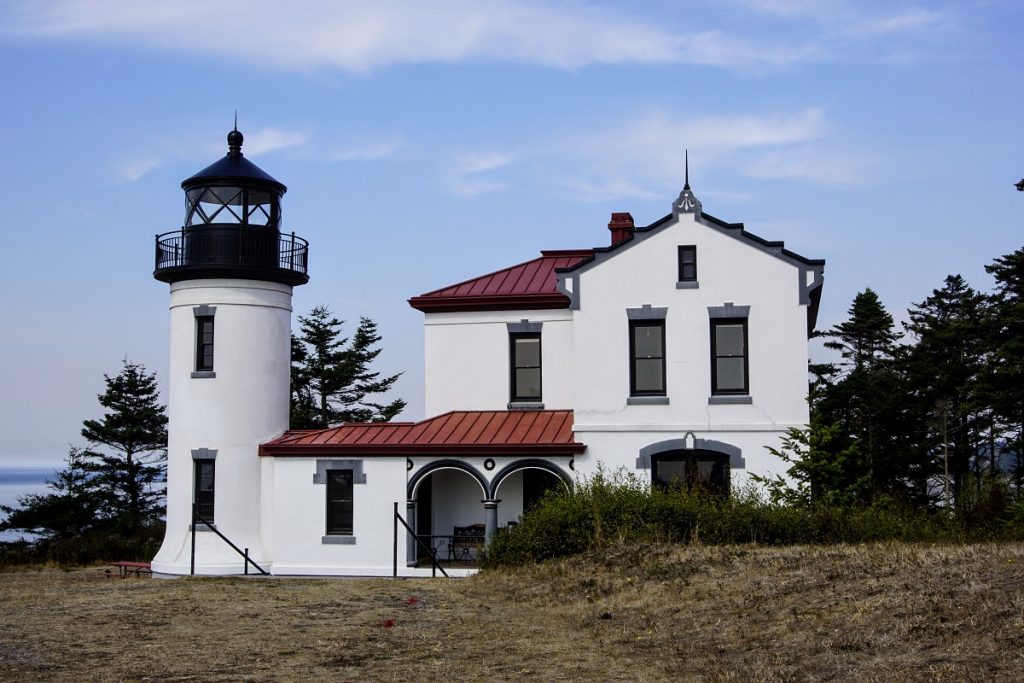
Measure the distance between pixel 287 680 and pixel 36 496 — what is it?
32608 mm

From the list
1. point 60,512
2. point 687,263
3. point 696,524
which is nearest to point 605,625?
point 696,524

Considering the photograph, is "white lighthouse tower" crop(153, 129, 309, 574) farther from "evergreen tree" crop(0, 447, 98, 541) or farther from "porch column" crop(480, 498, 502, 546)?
"evergreen tree" crop(0, 447, 98, 541)

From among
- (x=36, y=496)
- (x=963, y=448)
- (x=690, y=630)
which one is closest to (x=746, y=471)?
(x=690, y=630)

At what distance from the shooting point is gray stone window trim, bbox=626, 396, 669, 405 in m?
21.5

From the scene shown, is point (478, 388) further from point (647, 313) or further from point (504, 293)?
point (647, 313)

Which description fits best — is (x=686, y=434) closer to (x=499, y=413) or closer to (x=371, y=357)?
(x=499, y=413)

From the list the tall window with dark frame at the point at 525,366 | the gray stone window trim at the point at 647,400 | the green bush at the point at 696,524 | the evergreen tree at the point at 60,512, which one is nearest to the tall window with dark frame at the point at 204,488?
the tall window with dark frame at the point at 525,366

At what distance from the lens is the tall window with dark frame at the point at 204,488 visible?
23.2 m

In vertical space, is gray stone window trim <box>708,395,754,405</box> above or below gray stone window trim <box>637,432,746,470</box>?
above

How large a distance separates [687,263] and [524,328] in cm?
413

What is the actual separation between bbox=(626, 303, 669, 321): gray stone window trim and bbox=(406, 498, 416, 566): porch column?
5.80m

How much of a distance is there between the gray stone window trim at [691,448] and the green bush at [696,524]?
6.46 ft

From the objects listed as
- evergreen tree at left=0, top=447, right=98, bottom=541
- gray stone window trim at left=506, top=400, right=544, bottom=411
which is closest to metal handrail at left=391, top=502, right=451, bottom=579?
gray stone window trim at left=506, top=400, right=544, bottom=411

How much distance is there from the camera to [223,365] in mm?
23328
